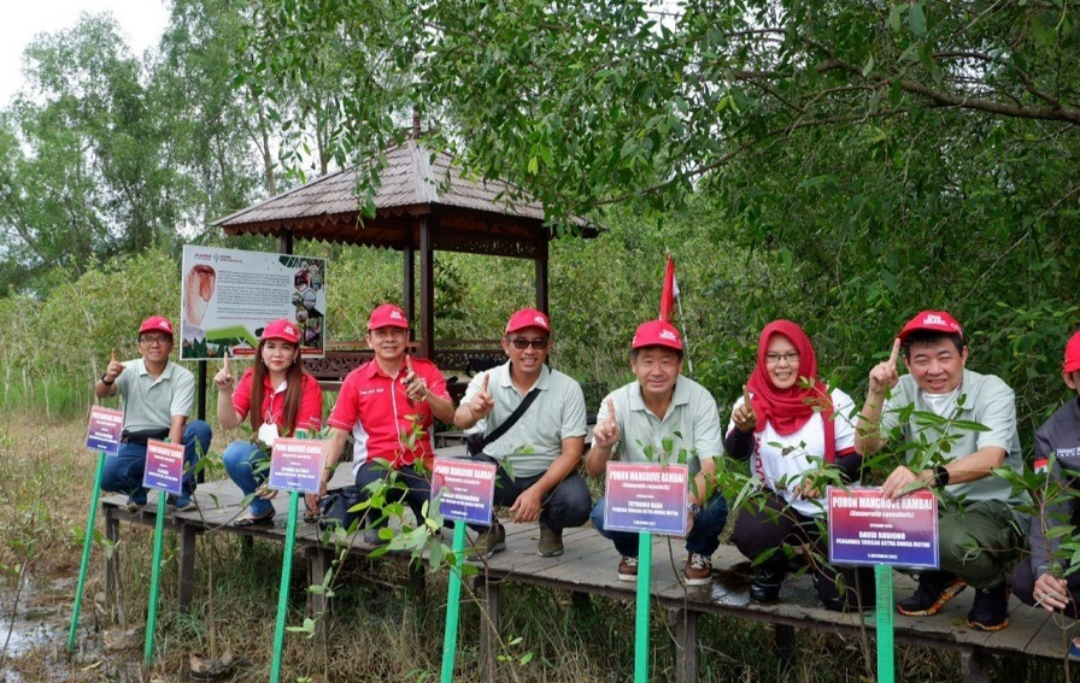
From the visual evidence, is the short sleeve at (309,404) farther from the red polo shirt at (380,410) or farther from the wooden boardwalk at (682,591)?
the wooden boardwalk at (682,591)

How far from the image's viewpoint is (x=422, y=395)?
424 cm

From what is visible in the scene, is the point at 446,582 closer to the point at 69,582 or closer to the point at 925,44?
the point at 69,582

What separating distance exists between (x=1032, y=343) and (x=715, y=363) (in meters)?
2.21

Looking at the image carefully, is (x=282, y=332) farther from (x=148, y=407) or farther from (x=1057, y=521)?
(x=1057, y=521)

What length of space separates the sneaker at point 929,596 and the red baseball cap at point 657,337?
1.28 m

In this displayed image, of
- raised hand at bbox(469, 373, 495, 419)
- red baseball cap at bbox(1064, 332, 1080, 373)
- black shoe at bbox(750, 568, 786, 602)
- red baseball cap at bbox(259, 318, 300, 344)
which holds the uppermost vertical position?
red baseball cap at bbox(259, 318, 300, 344)

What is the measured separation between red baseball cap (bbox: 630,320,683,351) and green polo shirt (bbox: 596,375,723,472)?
0.20 m

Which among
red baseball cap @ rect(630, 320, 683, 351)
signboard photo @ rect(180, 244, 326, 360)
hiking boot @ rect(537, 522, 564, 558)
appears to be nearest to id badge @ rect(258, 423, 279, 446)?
signboard photo @ rect(180, 244, 326, 360)

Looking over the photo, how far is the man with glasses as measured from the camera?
4.33m

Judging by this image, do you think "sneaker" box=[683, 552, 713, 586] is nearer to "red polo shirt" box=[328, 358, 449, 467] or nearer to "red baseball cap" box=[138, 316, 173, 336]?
"red polo shirt" box=[328, 358, 449, 467]

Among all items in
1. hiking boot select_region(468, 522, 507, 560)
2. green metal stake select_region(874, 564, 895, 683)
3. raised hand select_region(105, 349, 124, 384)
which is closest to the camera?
green metal stake select_region(874, 564, 895, 683)

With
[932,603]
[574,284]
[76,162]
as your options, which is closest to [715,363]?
[932,603]

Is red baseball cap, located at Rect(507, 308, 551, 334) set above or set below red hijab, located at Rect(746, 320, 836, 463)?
above

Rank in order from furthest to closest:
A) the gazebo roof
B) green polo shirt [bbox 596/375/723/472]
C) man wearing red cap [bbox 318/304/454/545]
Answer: the gazebo roof → man wearing red cap [bbox 318/304/454/545] → green polo shirt [bbox 596/375/723/472]
